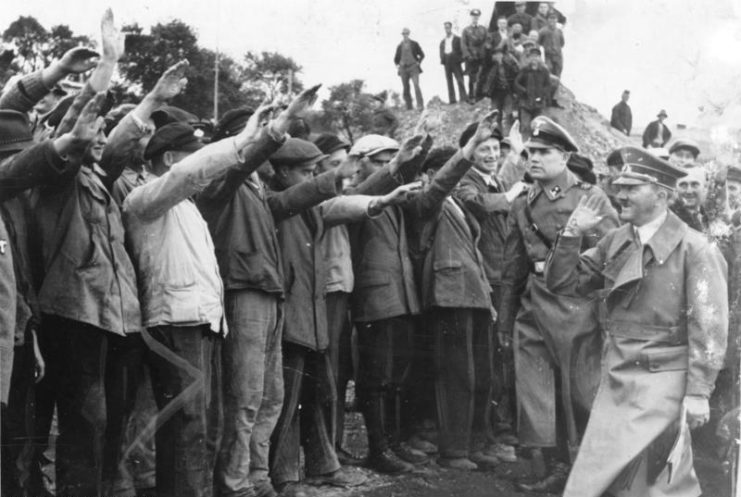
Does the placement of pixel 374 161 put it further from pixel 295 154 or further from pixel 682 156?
pixel 682 156

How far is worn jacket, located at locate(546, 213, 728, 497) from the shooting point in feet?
14.1

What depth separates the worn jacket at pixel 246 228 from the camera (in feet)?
15.6

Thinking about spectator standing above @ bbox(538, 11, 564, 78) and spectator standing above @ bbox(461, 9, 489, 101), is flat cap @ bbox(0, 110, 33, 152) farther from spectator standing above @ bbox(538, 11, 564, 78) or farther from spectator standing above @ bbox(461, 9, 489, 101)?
spectator standing above @ bbox(461, 9, 489, 101)

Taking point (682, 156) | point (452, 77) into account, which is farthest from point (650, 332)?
point (452, 77)

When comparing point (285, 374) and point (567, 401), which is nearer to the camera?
point (285, 374)

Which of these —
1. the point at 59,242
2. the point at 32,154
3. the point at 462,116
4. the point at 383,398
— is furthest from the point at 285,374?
the point at 462,116

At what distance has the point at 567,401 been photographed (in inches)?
219

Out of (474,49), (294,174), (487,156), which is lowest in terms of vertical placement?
(294,174)

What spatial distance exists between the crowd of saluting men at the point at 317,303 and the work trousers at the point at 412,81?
1188 millimetres

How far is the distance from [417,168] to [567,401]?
1.80 metres

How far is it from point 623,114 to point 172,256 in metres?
5.63

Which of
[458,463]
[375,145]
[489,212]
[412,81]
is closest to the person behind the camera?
[458,463]

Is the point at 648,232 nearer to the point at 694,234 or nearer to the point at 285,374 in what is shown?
the point at 694,234

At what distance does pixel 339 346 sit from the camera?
5.77 metres
